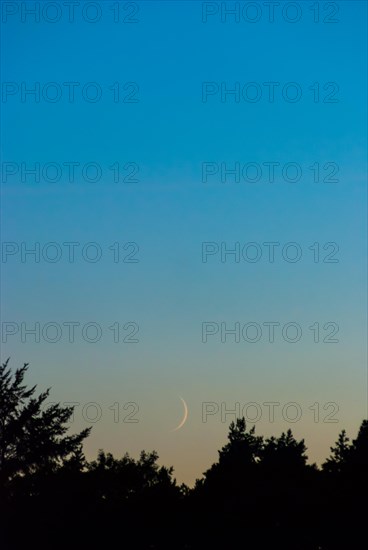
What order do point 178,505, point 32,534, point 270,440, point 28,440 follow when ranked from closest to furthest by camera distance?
point 32,534
point 28,440
point 178,505
point 270,440

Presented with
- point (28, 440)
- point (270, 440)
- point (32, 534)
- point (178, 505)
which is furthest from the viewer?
point (270, 440)

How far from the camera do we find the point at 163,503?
88.2 m

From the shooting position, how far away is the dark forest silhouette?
2980 inches

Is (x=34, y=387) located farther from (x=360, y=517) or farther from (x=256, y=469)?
(x=360, y=517)

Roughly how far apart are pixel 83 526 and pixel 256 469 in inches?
830

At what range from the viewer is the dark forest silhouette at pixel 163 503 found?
75.7 meters

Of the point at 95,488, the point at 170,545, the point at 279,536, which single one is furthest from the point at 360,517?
the point at 95,488

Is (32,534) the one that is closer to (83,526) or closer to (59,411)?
(83,526)

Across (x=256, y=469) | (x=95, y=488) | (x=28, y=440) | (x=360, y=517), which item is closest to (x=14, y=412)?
(x=28, y=440)

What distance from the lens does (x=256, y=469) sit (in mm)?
92188

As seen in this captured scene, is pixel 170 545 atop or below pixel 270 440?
below

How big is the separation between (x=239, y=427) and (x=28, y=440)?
32.0 metres

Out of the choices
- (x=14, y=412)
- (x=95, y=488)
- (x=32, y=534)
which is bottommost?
(x=32, y=534)

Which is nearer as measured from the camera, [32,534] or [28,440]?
[32,534]
